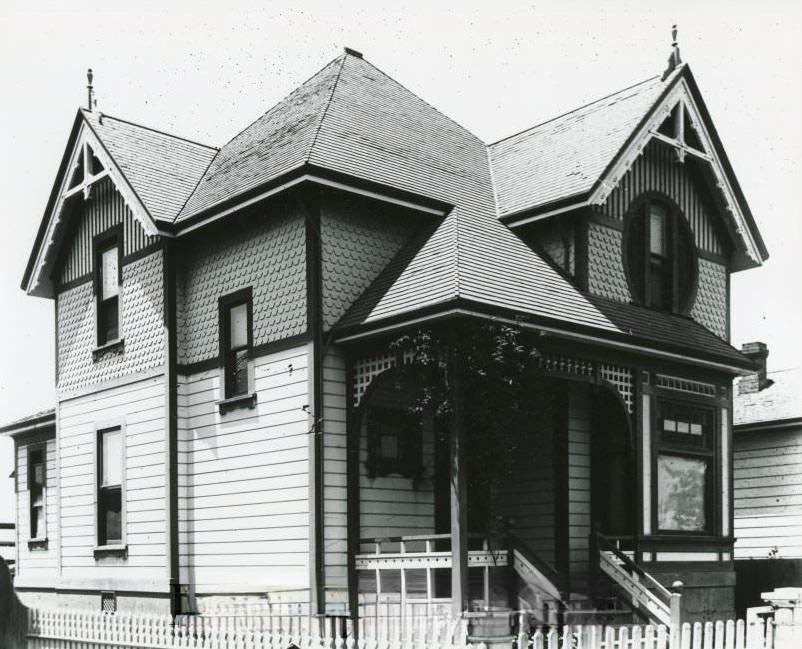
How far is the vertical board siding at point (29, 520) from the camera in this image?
24.3m

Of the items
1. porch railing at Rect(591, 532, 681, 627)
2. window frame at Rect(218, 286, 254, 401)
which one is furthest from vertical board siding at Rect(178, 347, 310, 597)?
porch railing at Rect(591, 532, 681, 627)

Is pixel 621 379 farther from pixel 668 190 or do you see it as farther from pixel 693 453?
pixel 668 190

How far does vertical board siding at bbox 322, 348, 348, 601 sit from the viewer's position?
52.7 ft

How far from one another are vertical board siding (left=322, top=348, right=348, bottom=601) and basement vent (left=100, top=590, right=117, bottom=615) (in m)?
6.22

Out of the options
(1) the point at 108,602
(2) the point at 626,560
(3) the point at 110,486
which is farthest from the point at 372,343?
(1) the point at 108,602

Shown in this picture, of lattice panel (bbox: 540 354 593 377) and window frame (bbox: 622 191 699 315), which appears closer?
lattice panel (bbox: 540 354 593 377)

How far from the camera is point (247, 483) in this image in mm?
17656

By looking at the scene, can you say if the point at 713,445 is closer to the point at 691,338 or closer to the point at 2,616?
the point at 691,338

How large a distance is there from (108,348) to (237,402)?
423 centimetres

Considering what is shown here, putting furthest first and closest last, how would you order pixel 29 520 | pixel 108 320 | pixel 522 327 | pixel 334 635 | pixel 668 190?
pixel 29 520
pixel 108 320
pixel 668 190
pixel 334 635
pixel 522 327

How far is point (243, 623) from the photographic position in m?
17.0

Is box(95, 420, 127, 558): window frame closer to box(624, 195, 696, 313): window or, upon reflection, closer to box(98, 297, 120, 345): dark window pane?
box(98, 297, 120, 345): dark window pane

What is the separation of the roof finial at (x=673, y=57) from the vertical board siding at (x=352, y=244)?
5.79 meters

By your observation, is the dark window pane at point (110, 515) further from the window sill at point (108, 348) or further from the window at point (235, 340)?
the window at point (235, 340)
